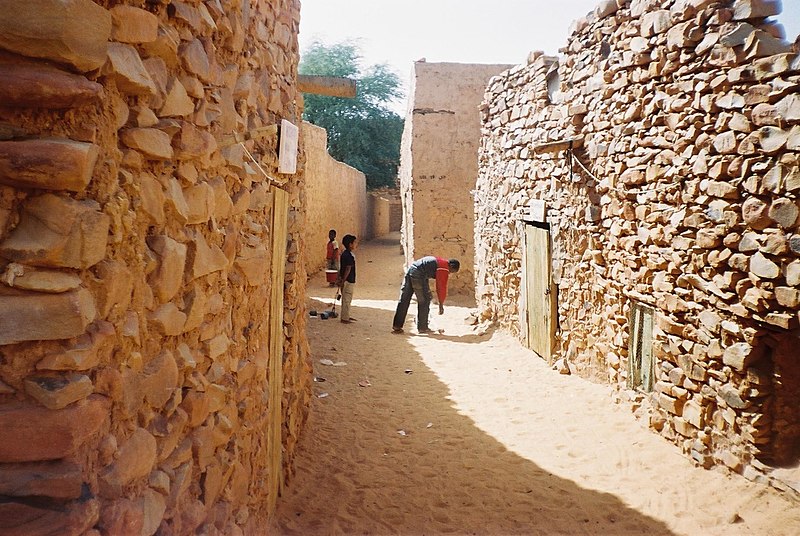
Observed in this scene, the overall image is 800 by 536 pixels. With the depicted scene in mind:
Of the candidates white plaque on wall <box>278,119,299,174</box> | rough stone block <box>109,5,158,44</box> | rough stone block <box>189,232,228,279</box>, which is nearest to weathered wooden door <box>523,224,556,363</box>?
white plaque on wall <box>278,119,299,174</box>

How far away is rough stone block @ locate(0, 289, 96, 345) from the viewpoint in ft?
4.47

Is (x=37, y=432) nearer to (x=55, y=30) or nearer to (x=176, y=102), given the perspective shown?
(x=55, y=30)

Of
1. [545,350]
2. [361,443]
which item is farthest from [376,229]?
[361,443]

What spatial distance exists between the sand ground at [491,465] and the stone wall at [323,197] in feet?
23.5

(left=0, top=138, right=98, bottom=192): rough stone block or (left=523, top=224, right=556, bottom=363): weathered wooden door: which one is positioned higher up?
(left=0, top=138, right=98, bottom=192): rough stone block

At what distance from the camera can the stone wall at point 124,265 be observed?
1396 millimetres

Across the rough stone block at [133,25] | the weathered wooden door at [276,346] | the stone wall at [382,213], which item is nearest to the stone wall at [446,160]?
the weathered wooden door at [276,346]

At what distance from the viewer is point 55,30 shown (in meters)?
1.42

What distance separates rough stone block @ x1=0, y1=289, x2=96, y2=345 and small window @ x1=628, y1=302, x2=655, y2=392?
16.6ft

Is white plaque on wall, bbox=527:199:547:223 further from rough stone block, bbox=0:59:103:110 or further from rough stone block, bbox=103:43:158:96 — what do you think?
rough stone block, bbox=0:59:103:110

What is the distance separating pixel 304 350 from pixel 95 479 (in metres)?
3.61

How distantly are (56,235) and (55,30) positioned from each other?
474 mm

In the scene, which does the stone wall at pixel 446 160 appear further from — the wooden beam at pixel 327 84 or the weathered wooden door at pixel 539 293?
the wooden beam at pixel 327 84

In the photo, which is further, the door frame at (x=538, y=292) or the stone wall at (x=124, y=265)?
the door frame at (x=538, y=292)
